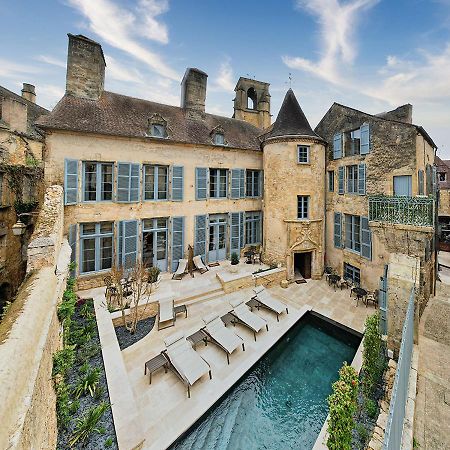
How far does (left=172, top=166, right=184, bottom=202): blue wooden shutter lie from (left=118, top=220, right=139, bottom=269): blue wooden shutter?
8.18 ft

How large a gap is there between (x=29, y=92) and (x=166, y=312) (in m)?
23.2

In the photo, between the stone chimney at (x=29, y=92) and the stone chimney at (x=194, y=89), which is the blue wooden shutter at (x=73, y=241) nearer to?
the stone chimney at (x=194, y=89)

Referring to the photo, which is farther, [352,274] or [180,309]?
[352,274]

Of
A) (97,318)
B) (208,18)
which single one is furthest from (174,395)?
(208,18)

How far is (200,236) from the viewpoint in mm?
12891

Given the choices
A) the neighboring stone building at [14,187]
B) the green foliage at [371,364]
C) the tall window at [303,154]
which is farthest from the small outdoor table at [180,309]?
the tall window at [303,154]

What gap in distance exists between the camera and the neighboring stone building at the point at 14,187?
10.1 metres

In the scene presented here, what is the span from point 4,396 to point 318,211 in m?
13.4

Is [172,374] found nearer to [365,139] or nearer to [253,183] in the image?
[253,183]

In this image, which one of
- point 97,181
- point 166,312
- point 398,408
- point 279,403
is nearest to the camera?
point 398,408

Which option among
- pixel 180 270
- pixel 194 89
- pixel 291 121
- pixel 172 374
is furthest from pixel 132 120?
pixel 172 374

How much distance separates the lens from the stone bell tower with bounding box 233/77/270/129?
1834cm

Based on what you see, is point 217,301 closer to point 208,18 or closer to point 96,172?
point 96,172

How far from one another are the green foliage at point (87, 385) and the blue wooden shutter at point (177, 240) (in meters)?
7.10
